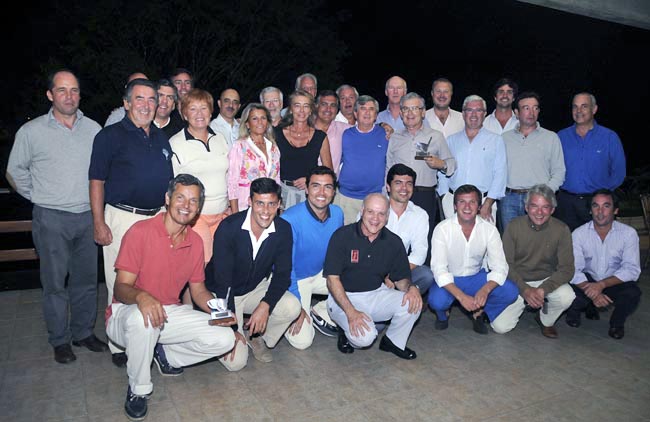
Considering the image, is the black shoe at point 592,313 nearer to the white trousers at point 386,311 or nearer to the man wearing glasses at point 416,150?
the man wearing glasses at point 416,150

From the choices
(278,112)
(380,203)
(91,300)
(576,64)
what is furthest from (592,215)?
(576,64)

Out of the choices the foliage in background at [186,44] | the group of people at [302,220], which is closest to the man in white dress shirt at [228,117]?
the group of people at [302,220]

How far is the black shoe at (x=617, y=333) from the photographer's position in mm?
4461

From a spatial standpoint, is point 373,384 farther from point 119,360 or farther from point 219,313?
point 119,360

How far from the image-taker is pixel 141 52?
1486cm

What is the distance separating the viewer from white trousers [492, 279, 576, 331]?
4445 mm

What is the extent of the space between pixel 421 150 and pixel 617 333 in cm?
231

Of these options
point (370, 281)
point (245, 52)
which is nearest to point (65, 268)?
point (370, 281)

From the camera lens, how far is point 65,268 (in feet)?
12.4

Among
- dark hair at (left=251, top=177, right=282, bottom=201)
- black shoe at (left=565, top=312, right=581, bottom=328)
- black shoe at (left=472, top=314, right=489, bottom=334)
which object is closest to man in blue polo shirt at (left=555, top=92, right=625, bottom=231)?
black shoe at (left=565, top=312, right=581, bottom=328)

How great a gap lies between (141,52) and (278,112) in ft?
38.1

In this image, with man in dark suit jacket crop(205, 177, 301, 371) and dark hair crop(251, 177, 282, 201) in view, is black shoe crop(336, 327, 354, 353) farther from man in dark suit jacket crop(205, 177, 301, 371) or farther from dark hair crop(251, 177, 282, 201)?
dark hair crop(251, 177, 282, 201)

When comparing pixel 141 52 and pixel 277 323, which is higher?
pixel 141 52

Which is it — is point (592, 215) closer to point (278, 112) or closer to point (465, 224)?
point (465, 224)
